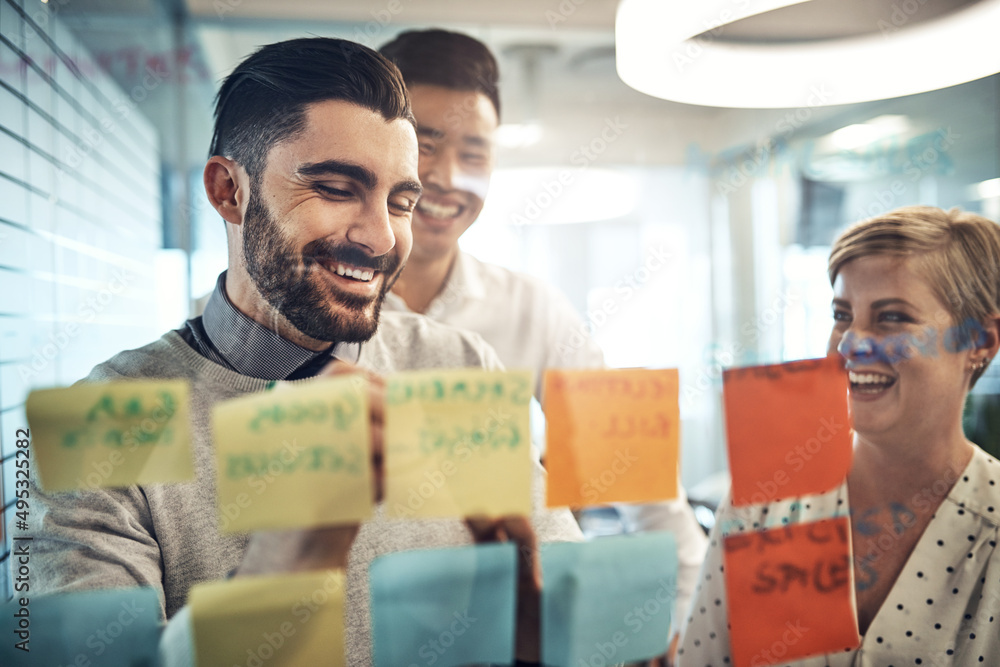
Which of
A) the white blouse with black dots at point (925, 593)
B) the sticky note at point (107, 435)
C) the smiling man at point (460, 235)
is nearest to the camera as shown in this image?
the sticky note at point (107, 435)

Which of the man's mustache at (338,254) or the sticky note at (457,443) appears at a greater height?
the man's mustache at (338,254)

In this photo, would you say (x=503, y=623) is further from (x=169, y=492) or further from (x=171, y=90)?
(x=171, y=90)

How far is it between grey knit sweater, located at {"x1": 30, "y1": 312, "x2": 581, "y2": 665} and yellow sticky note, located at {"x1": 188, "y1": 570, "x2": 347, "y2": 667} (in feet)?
0.08

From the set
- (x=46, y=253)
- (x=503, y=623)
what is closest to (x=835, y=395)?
(x=503, y=623)

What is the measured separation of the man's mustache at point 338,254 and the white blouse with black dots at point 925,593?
0.56 m

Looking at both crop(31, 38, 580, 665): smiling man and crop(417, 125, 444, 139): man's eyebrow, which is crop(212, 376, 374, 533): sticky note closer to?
crop(31, 38, 580, 665): smiling man

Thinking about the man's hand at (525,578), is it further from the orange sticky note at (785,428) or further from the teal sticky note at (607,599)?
the orange sticky note at (785,428)

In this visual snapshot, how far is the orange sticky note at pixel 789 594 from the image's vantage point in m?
0.78

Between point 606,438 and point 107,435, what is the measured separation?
517mm

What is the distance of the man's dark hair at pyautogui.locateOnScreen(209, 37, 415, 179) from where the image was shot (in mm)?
609

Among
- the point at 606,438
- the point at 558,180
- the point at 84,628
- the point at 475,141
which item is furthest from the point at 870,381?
the point at 84,628

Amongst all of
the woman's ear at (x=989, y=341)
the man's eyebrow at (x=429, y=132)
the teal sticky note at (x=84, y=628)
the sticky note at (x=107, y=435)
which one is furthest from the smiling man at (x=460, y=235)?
the woman's ear at (x=989, y=341)

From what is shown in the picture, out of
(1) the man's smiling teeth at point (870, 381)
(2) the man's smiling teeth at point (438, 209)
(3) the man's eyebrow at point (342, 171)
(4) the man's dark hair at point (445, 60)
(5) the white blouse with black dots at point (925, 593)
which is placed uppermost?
(4) the man's dark hair at point (445, 60)

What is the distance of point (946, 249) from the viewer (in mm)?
810
